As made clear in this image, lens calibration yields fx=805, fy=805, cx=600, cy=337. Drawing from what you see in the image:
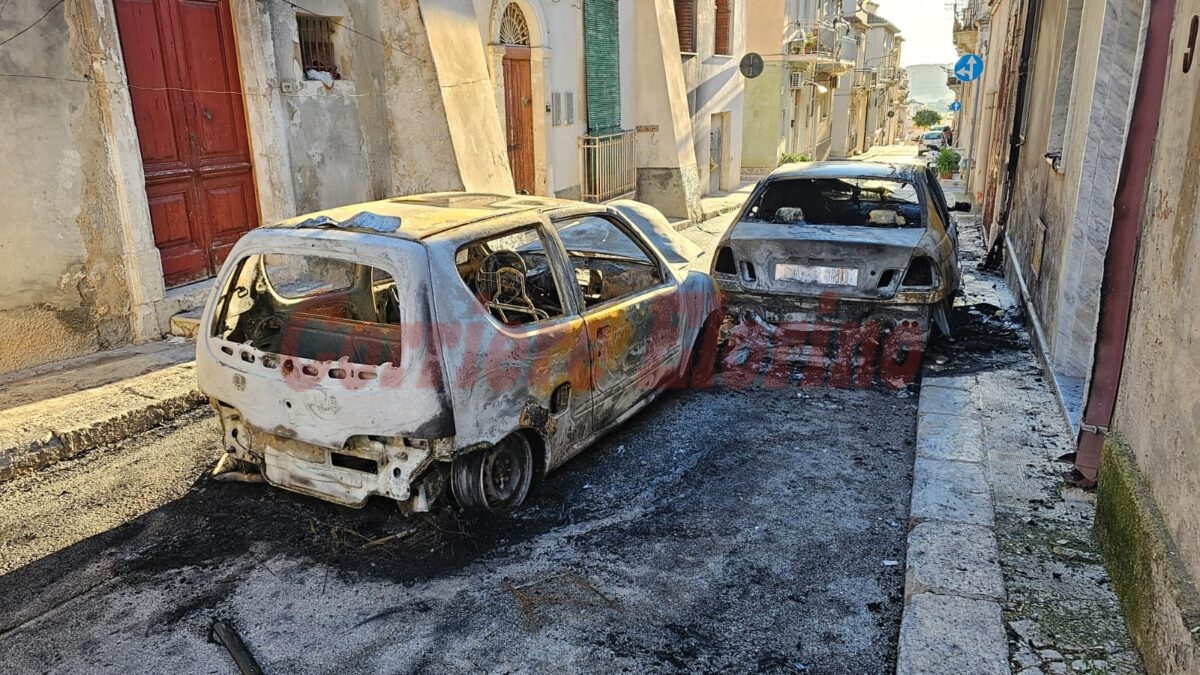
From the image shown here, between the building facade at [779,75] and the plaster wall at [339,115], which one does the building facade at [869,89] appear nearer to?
the building facade at [779,75]

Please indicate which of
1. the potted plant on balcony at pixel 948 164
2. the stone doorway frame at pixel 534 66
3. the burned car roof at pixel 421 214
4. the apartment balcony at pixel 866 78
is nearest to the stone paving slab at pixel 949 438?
the burned car roof at pixel 421 214

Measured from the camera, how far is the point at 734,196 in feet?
65.6

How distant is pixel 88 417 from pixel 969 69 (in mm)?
15452

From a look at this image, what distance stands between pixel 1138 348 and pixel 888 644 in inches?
70.1

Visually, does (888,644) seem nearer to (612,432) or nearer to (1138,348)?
(1138,348)

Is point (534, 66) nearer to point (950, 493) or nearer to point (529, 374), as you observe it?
point (529, 374)

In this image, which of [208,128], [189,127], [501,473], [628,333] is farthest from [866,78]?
[501,473]

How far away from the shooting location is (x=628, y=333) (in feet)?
16.2

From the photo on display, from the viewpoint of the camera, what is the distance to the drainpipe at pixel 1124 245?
396 cm

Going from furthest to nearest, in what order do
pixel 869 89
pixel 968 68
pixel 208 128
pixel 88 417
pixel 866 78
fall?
pixel 869 89, pixel 866 78, pixel 968 68, pixel 208 128, pixel 88 417

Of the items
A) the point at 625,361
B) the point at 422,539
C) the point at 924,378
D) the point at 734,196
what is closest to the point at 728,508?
the point at 625,361

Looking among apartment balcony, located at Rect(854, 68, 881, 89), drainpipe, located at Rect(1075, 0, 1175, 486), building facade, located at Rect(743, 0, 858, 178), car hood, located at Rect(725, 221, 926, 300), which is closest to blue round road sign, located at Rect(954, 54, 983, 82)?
building facade, located at Rect(743, 0, 858, 178)

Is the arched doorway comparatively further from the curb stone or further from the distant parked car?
the distant parked car

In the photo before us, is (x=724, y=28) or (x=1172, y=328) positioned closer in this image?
(x=1172, y=328)
